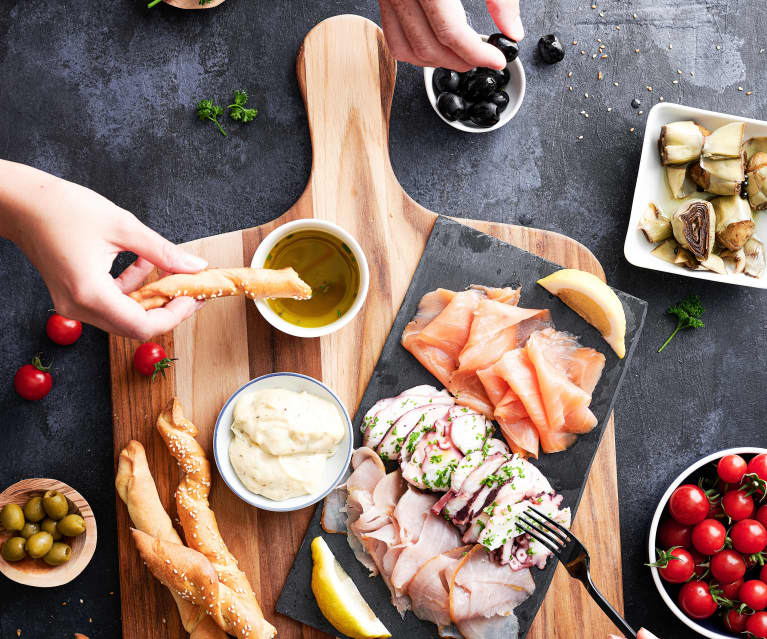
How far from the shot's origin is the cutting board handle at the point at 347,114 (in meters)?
2.68

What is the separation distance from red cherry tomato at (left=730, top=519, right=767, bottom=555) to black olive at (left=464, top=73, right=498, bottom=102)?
2.09 metres

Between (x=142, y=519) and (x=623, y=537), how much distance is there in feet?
6.86

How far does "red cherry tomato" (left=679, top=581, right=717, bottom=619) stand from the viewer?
2637mm

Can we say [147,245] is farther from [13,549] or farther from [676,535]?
[676,535]

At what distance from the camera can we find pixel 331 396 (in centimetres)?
252

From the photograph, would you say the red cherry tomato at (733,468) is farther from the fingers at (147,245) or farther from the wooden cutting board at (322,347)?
the fingers at (147,245)

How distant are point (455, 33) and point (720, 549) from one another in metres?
2.28

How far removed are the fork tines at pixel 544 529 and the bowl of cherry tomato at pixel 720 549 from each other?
0.44 metres

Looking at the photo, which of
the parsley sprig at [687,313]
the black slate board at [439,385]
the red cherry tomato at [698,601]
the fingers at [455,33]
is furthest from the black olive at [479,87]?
the red cherry tomato at [698,601]

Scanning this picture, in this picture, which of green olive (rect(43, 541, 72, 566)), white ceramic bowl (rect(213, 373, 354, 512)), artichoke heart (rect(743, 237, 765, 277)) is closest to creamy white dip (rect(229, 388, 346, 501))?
white ceramic bowl (rect(213, 373, 354, 512))

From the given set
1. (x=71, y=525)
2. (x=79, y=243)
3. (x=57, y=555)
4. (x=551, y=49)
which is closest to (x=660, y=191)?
(x=551, y=49)

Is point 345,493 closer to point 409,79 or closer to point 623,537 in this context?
point 623,537

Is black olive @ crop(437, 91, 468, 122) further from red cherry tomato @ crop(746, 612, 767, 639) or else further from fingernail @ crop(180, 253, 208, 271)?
red cherry tomato @ crop(746, 612, 767, 639)

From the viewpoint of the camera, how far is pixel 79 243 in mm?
2070
